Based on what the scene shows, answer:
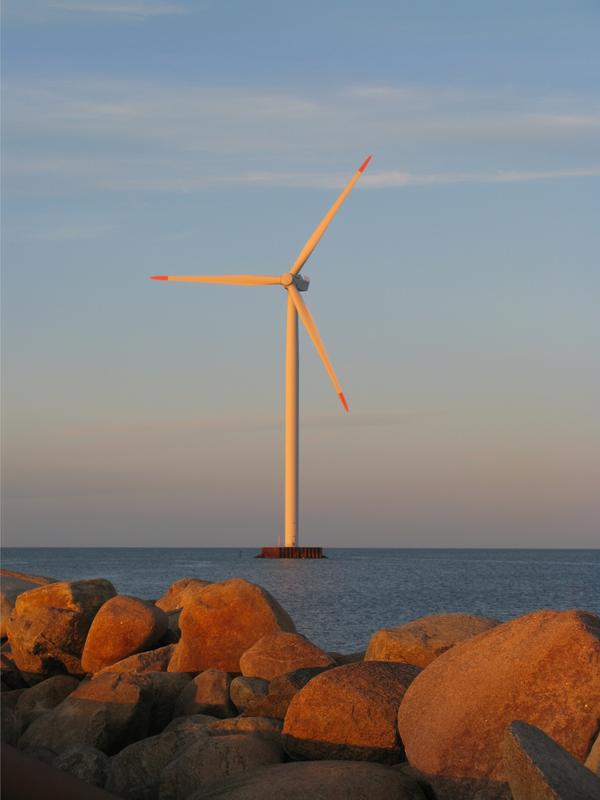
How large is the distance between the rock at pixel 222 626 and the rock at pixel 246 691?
91.4 inches

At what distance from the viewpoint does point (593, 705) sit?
9.91 meters

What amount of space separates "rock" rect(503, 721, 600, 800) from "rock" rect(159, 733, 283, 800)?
3896 mm

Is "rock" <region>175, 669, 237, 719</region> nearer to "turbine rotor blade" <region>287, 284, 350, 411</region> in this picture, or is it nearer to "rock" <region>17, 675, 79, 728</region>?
"rock" <region>17, 675, 79, 728</region>

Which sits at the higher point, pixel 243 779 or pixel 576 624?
pixel 576 624

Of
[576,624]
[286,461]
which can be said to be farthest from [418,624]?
[286,461]

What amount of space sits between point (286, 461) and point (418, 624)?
8242 centimetres

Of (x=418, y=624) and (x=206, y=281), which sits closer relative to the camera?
(x=418, y=624)

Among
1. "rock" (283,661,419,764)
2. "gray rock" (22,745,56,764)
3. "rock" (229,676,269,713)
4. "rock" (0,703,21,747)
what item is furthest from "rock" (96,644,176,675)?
"rock" (283,661,419,764)

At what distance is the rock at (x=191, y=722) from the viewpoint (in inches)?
502

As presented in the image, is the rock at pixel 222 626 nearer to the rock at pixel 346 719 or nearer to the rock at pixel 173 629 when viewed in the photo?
the rock at pixel 173 629

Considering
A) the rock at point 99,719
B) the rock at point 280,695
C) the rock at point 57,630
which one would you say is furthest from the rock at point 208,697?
the rock at point 57,630

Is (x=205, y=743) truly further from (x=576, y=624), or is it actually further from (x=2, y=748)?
(x=2, y=748)

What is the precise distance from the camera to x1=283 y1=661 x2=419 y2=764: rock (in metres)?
11.2

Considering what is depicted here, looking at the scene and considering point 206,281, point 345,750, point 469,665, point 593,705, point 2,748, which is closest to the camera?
point 2,748
